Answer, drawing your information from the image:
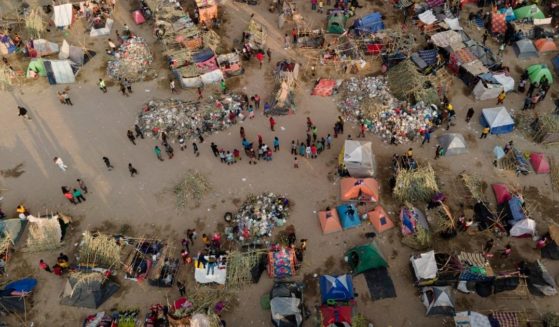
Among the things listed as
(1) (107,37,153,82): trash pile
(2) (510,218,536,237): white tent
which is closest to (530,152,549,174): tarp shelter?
(2) (510,218,536,237): white tent

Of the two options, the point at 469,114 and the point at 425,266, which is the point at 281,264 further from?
the point at 469,114

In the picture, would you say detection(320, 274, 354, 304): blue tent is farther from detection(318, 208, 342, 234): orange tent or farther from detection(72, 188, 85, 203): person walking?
detection(72, 188, 85, 203): person walking

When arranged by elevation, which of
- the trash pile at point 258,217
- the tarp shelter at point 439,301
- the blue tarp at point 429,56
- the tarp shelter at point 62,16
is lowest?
the tarp shelter at point 439,301

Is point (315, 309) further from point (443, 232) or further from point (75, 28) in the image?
point (75, 28)

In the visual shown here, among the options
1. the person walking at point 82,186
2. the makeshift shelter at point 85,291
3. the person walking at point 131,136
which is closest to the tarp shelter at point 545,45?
the person walking at point 131,136

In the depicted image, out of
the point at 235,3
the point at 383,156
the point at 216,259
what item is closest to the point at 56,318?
the point at 216,259

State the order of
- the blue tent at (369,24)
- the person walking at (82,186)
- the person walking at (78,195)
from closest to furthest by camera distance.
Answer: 1. the person walking at (78,195)
2. the person walking at (82,186)
3. the blue tent at (369,24)

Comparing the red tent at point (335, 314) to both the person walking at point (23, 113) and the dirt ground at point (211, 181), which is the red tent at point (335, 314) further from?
the person walking at point (23, 113)
